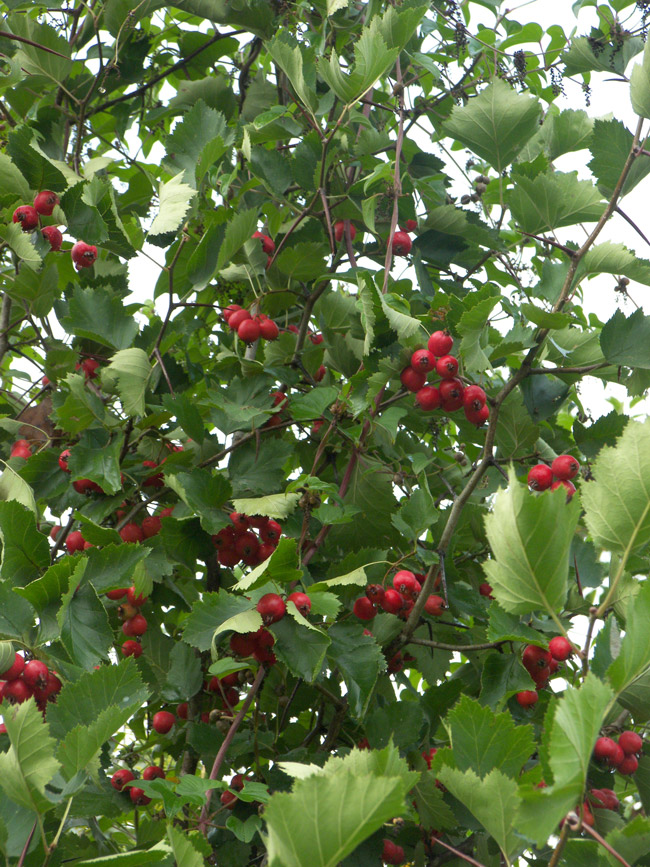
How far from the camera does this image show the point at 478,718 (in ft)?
3.71

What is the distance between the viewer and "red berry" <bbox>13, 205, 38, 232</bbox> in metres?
2.07

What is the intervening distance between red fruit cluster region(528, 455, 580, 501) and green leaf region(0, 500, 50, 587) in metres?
1.03

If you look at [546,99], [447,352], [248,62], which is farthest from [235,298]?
[546,99]

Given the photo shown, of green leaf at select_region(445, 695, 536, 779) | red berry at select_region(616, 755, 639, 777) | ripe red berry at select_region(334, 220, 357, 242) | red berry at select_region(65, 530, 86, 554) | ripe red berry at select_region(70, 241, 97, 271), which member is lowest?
red berry at select_region(616, 755, 639, 777)

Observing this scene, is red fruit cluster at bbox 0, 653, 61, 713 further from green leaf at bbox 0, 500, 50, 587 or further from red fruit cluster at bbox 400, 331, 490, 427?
red fruit cluster at bbox 400, 331, 490, 427

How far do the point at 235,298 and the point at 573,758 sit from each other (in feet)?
5.98

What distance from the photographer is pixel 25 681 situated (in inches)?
59.7

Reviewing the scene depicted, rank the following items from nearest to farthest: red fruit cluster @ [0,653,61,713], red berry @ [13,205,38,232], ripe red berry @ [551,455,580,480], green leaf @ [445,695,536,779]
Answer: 1. green leaf @ [445,695,536,779]
2. red fruit cluster @ [0,653,61,713]
3. ripe red berry @ [551,455,580,480]
4. red berry @ [13,205,38,232]

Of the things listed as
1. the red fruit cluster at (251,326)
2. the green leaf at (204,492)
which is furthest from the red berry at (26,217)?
the green leaf at (204,492)

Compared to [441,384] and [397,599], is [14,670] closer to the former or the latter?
[397,599]

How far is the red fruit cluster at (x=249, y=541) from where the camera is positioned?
194 cm

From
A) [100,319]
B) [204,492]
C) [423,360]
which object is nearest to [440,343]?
[423,360]

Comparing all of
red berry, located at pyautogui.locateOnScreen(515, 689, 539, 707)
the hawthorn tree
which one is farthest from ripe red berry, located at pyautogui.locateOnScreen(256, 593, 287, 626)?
red berry, located at pyautogui.locateOnScreen(515, 689, 539, 707)

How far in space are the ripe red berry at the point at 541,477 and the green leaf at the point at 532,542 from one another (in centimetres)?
73
